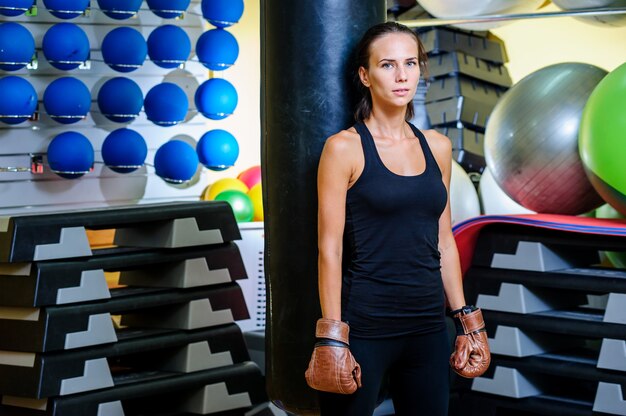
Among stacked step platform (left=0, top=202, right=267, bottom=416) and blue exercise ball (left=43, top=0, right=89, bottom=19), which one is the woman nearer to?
stacked step platform (left=0, top=202, right=267, bottom=416)

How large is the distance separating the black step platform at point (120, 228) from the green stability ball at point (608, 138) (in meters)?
1.55

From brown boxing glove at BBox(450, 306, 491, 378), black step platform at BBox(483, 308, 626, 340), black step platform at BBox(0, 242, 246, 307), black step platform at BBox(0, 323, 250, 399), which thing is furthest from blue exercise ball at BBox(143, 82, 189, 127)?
brown boxing glove at BBox(450, 306, 491, 378)

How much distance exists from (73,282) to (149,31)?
199cm

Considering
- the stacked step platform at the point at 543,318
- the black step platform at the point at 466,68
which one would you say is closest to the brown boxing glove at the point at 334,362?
the stacked step platform at the point at 543,318

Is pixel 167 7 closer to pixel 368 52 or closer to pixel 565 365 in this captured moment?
pixel 565 365

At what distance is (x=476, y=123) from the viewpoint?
5613 mm

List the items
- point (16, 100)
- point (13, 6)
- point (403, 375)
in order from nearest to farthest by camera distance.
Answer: point (403, 375) < point (13, 6) < point (16, 100)

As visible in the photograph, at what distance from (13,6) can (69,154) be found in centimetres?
72

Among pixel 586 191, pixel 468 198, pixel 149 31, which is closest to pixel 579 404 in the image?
pixel 586 191

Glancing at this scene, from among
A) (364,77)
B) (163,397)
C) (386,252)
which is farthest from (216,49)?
(386,252)

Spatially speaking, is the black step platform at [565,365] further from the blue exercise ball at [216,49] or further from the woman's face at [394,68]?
the blue exercise ball at [216,49]

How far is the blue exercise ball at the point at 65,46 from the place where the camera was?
4.48 m

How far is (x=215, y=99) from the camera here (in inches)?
198

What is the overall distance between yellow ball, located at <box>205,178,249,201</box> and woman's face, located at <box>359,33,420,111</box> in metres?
3.22
